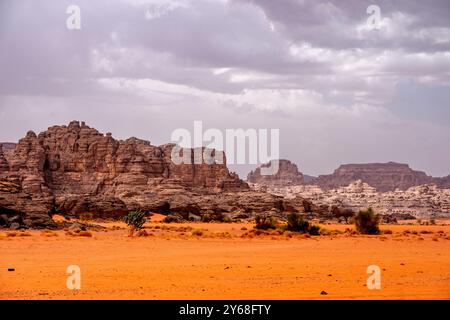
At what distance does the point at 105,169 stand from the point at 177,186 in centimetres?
1339

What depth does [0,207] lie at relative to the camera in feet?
131

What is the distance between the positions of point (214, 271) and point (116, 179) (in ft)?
232

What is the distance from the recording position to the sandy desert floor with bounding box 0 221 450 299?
12195mm

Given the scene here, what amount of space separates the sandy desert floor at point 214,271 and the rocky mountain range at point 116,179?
36.0m

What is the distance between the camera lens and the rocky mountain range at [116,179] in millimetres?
67500

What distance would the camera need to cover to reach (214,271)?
16.3m

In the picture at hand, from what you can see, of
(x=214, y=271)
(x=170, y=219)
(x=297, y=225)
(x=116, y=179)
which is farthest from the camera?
(x=116, y=179)

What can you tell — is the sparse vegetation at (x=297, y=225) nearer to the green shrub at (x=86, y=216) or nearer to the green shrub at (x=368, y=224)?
the green shrub at (x=368, y=224)

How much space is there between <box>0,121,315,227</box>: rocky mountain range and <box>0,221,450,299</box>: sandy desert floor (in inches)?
1418

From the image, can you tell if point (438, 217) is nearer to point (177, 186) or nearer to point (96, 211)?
point (177, 186)

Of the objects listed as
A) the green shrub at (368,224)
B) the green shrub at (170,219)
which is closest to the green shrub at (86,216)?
the green shrub at (170,219)

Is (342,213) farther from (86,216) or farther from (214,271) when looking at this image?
(214,271)

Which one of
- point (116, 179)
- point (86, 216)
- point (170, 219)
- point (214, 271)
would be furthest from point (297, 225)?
point (116, 179)
